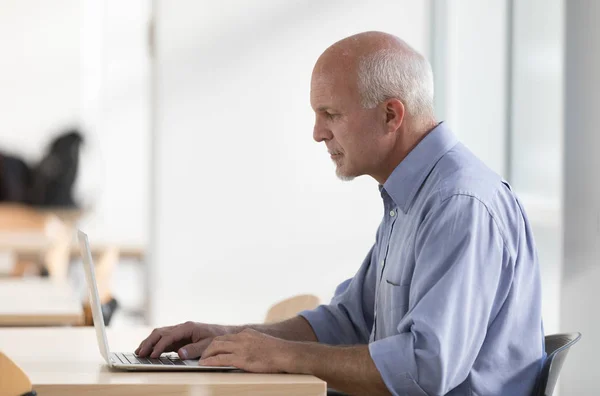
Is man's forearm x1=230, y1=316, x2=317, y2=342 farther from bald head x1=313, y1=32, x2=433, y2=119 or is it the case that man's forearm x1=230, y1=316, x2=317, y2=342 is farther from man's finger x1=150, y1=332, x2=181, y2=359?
bald head x1=313, y1=32, x2=433, y2=119

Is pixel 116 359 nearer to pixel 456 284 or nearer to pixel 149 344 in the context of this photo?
pixel 149 344

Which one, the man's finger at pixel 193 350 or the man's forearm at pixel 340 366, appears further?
the man's finger at pixel 193 350

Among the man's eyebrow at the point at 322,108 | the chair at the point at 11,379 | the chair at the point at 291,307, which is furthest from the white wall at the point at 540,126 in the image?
the chair at the point at 11,379

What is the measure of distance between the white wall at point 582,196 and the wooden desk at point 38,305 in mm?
1709

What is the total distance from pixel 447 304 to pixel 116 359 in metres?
0.70

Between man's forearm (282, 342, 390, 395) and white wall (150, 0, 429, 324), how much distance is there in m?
2.72

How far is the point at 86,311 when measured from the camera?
361 cm

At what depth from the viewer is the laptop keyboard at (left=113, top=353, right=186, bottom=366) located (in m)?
1.97

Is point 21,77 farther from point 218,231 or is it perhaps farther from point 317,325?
point 317,325

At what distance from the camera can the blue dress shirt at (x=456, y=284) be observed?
183cm

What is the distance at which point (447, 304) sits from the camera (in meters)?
1.83

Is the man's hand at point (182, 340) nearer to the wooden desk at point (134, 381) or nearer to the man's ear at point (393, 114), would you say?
the wooden desk at point (134, 381)

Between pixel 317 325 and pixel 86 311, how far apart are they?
1.46 metres

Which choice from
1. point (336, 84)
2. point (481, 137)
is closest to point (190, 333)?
point (336, 84)
